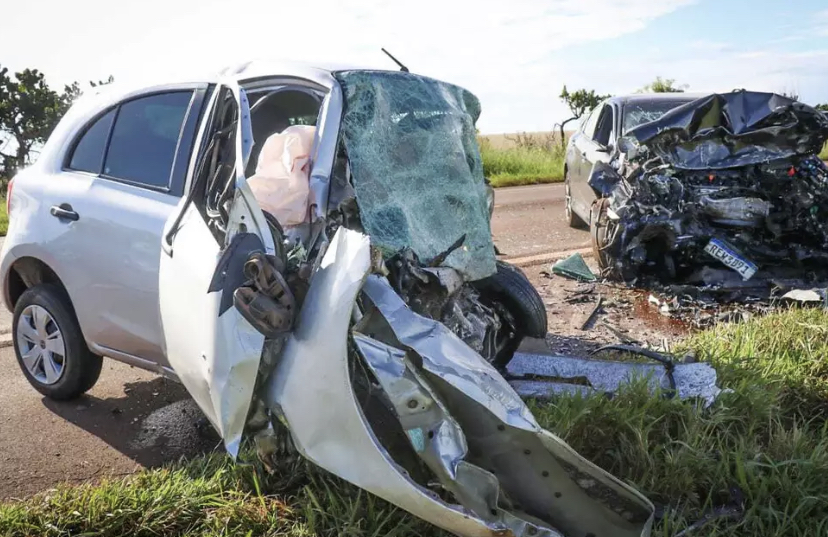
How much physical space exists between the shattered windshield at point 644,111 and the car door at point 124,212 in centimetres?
508

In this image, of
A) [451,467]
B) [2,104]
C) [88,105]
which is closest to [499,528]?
[451,467]

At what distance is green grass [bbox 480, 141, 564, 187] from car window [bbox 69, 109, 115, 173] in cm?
1103

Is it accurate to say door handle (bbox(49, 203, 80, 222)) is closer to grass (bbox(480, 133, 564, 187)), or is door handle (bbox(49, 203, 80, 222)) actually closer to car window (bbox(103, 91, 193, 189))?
car window (bbox(103, 91, 193, 189))

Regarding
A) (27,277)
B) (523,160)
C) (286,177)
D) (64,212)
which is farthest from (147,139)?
(523,160)

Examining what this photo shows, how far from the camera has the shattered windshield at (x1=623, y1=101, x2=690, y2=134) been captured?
7.72 metres

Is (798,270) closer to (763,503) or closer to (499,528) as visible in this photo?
(763,503)

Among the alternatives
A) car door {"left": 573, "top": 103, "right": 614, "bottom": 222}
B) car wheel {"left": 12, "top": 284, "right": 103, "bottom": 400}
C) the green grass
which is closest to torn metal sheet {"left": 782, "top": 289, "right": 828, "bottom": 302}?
car door {"left": 573, "top": 103, "right": 614, "bottom": 222}

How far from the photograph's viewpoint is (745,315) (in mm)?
5602

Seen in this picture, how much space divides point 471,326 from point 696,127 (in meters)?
3.81

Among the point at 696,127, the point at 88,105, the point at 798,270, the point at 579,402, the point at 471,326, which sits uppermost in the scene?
the point at 88,105

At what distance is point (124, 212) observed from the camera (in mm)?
3744

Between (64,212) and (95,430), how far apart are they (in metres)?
1.15

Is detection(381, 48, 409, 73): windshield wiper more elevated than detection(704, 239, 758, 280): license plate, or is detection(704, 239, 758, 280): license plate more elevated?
detection(381, 48, 409, 73): windshield wiper

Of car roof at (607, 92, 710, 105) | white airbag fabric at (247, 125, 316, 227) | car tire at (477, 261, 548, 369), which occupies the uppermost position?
white airbag fabric at (247, 125, 316, 227)
